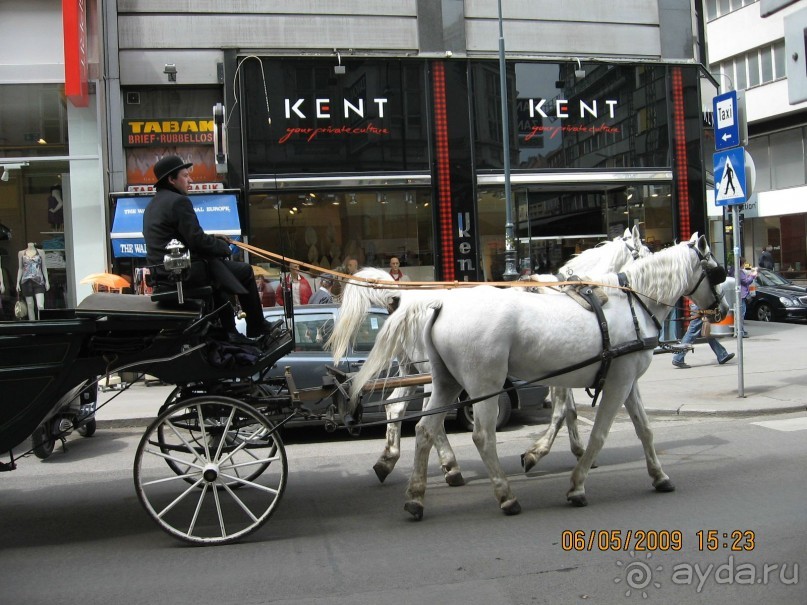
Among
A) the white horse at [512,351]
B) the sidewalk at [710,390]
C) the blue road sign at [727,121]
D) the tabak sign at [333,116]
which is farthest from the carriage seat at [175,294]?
the tabak sign at [333,116]

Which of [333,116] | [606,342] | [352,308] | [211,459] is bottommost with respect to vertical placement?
[211,459]

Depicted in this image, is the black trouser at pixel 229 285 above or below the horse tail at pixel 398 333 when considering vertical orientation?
above

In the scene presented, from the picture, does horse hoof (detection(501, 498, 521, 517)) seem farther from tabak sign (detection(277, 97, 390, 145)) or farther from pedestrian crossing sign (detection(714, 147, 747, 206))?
tabak sign (detection(277, 97, 390, 145))

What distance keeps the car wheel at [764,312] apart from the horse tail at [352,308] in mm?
19028

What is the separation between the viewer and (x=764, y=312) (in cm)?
2178

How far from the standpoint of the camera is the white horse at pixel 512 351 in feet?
17.6

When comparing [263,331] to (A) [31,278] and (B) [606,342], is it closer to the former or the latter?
(B) [606,342]

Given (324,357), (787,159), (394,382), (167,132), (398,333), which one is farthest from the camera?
(787,159)

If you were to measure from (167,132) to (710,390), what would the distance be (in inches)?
445

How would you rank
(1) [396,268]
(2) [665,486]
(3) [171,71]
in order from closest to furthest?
1. (2) [665,486]
2. (3) [171,71]
3. (1) [396,268]

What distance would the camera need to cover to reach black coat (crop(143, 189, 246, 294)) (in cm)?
513

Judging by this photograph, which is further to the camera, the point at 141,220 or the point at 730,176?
the point at 141,220

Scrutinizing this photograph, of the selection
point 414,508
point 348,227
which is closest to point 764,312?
point 348,227

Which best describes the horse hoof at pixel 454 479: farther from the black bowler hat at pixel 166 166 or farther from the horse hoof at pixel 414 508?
the black bowler hat at pixel 166 166
